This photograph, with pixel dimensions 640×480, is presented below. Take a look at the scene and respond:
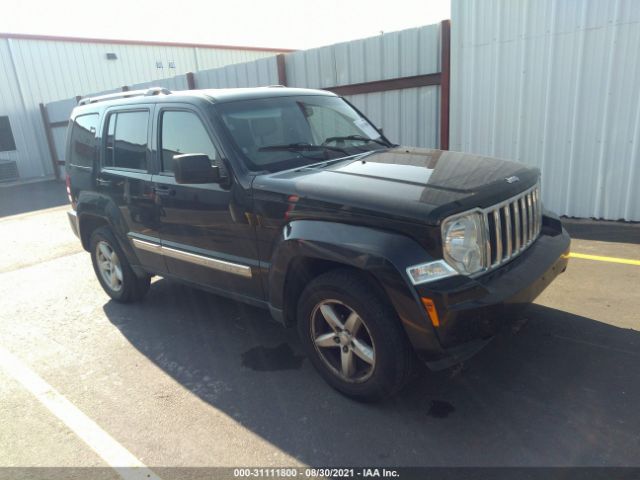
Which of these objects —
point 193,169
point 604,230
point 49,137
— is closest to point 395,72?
point 604,230

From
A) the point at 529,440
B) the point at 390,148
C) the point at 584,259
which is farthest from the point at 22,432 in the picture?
the point at 584,259

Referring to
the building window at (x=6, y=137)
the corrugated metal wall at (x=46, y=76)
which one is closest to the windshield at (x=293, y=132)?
the corrugated metal wall at (x=46, y=76)

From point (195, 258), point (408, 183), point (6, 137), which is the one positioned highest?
point (408, 183)

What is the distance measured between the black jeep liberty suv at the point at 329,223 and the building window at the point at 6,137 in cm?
1733

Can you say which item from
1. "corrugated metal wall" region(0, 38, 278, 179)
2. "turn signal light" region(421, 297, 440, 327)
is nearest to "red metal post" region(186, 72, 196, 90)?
"corrugated metal wall" region(0, 38, 278, 179)

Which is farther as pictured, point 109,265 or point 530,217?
point 109,265

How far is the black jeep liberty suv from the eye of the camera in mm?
2496

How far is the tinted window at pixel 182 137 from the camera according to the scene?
345 centimetres

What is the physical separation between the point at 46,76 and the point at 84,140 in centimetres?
1733

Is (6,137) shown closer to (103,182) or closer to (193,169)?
(103,182)

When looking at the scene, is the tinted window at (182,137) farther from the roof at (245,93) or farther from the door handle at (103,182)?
the door handle at (103,182)

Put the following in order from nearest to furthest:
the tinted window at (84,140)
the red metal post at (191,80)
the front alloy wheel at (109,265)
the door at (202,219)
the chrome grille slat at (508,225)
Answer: the chrome grille slat at (508,225)
the door at (202,219)
the tinted window at (84,140)
the front alloy wheel at (109,265)
the red metal post at (191,80)

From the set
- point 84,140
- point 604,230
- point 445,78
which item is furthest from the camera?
point 445,78

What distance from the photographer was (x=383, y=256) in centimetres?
250
